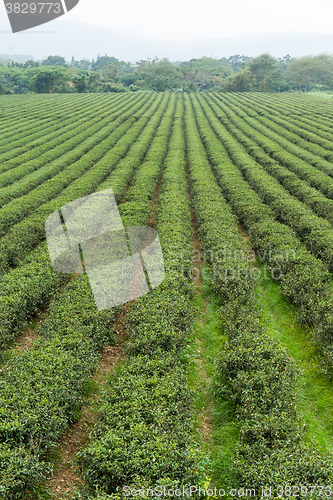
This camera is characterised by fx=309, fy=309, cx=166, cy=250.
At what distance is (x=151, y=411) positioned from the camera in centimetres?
679

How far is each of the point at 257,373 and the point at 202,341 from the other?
10.4 ft

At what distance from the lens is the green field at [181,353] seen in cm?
606

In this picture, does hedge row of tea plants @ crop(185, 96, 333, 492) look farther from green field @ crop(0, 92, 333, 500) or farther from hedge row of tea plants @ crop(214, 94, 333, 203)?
hedge row of tea plants @ crop(214, 94, 333, 203)

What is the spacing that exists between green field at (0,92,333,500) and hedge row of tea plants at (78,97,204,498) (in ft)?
0.12

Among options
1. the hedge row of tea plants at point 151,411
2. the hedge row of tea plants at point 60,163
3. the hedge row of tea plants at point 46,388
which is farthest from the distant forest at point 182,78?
the hedge row of tea plants at point 151,411

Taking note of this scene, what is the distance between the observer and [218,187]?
830 inches

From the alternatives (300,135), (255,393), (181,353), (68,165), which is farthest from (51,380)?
(300,135)

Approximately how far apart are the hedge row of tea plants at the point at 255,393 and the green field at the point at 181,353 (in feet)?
0.13

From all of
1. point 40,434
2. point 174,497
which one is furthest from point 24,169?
point 174,497

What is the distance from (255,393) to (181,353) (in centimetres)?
294

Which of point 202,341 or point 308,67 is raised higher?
point 308,67

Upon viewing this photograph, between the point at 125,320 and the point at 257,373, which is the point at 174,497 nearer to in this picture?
the point at 257,373

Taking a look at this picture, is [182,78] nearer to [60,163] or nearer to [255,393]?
[60,163]

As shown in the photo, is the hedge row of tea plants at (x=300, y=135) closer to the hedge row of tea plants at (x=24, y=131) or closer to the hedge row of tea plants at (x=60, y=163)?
the hedge row of tea plants at (x=60, y=163)
